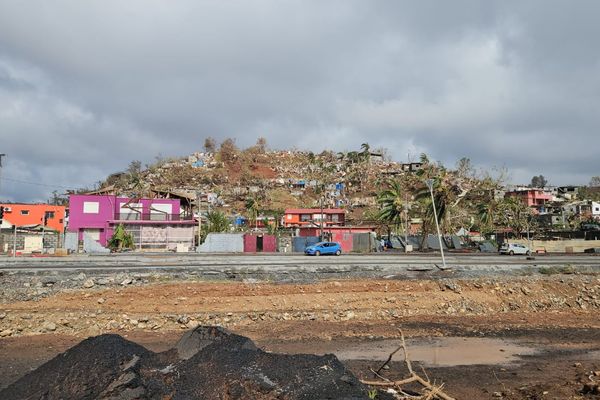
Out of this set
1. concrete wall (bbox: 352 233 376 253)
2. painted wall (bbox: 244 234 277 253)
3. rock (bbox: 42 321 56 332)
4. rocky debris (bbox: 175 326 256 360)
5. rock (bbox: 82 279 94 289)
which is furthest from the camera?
concrete wall (bbox: 352 233 376 253)

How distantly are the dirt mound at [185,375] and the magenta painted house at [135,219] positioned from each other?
168 feet

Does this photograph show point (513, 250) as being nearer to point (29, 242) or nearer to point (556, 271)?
point (556, 271)

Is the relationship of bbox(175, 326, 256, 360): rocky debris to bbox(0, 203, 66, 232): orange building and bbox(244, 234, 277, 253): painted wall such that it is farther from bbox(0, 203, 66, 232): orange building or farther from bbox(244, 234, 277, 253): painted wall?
bbox(0, 203, 66, 232): orange building

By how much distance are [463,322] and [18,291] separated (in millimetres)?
17417

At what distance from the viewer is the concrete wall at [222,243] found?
178 feet

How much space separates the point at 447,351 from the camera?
47.4 feet

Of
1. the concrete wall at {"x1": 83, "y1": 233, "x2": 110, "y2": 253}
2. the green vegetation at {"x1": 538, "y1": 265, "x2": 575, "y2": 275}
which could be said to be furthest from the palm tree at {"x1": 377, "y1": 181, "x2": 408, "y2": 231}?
the green vegetation at {"x1": 538, "y1": 265, "x2": 575, "y2": 275}

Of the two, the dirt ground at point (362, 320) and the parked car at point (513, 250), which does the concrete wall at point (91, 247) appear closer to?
the dirt ground at point (362, 320)

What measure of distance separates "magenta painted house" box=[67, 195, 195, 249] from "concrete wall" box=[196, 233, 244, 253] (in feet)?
13.6

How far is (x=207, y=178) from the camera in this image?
11781 centimetres

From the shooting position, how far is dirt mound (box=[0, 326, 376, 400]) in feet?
20.0

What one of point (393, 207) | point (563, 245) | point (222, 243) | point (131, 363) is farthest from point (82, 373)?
point (563, 245)

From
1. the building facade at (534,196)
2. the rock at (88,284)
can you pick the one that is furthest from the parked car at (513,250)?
the building facade at (534,196)

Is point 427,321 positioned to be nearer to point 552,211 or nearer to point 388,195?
point 388,195
